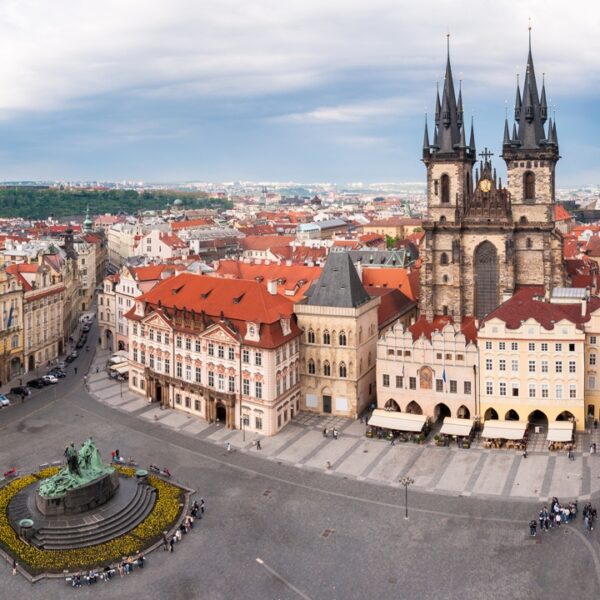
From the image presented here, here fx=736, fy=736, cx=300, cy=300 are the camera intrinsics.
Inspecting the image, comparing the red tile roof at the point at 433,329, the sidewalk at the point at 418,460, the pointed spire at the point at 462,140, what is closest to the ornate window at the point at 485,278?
the red tile roof at the point at 433,329

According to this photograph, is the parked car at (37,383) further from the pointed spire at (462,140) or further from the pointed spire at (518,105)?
the pointed spire at (518,105)

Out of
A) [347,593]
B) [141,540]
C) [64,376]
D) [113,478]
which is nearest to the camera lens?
[347,593]

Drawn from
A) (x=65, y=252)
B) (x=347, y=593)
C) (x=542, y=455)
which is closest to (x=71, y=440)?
(x=347, y=593)

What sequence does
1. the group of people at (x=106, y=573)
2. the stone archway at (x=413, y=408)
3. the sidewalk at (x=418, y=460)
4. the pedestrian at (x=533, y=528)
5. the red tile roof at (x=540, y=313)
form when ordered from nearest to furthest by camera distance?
1. the group of people at (x=106, y=573)
2. the pedestrian at (x=533, y=528)
3. the sidewalk at (x=418, y=460)
4. the red tile roof at (x=540, y=313)
5. the stone archway at (x=413, y=408)

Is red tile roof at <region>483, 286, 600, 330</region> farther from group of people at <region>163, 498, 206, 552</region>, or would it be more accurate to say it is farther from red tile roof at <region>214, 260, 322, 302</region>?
group of people at <region>163, 498, 206, 552</region>

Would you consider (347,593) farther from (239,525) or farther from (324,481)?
(324,481)
